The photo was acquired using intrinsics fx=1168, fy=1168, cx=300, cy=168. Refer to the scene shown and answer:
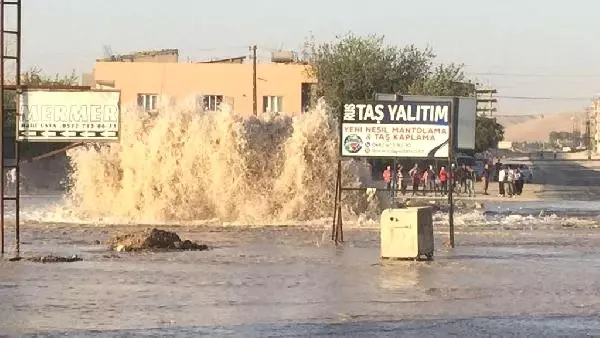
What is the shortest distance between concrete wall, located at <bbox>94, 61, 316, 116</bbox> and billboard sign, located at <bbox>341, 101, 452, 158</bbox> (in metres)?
56.3

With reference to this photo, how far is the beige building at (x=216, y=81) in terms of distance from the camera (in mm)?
81625

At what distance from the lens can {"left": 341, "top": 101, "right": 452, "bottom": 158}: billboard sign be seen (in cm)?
2488

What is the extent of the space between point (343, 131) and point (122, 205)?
53.4ft

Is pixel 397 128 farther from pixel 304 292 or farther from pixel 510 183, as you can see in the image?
pixel 510 183

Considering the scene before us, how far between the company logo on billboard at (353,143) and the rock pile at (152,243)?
3.75 m

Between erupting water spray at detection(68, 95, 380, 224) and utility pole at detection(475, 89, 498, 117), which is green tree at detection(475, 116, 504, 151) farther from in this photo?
erupting water spray at detection(68, 95, 380, 224)

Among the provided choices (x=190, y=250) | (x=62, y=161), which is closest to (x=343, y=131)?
(x=190, y=250)

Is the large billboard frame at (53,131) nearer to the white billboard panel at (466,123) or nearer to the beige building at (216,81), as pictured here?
the white billboard panel at (466,123)

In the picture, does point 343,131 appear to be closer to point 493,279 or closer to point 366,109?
point 366,109

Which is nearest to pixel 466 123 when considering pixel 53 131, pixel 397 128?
pixel 397 128

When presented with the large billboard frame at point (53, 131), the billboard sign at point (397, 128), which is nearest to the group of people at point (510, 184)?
the billboard sign at point (397, 128)

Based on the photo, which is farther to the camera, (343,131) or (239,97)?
(239,97)

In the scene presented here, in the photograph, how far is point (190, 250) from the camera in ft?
78.0

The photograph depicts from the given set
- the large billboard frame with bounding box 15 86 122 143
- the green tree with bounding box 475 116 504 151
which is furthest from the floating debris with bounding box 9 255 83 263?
the green tree with bounding box 475 116 504 151
